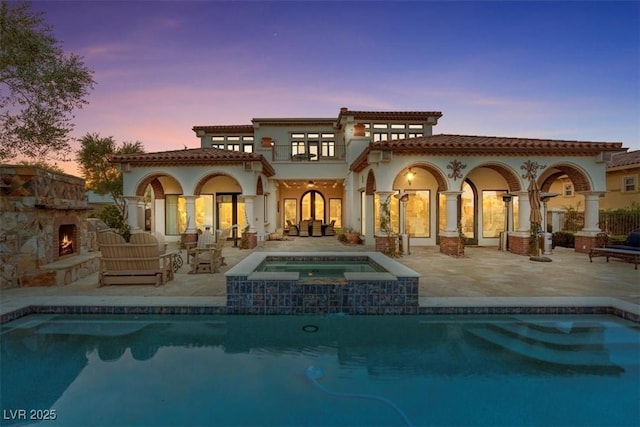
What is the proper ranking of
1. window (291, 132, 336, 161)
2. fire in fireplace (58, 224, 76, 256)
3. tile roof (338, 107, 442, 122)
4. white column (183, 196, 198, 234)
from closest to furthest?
1. fire in fireplace (58, 224, 76, 256)
2. white column (183, 196, 198, 234)
3. tile roof (338, 107, 442, 122)
4. window (291, 132, 336, 161)

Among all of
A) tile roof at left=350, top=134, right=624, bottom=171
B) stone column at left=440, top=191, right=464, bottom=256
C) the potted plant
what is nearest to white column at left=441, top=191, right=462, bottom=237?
stone column at left=440, top=191, right=464, bottom=256

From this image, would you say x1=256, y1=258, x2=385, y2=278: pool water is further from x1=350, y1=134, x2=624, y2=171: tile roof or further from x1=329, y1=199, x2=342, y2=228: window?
x1=329, y1=199, x2=342, y2=228: window

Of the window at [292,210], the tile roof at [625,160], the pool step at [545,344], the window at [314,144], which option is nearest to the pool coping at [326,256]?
the pool step at [545,344]

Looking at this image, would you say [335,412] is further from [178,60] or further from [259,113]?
[259,113]

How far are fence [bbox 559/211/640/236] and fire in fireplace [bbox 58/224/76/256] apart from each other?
65.9ft

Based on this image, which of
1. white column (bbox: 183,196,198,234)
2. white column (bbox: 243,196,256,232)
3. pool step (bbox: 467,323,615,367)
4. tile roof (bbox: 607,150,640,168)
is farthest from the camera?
tile roof (bbox: 607,150,640,168)

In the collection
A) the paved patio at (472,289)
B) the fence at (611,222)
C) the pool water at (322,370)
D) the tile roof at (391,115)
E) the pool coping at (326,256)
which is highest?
the tile roof at (391,115)

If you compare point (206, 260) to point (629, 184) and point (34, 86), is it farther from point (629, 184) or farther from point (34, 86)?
point (629, 184)

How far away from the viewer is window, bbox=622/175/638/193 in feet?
55.8

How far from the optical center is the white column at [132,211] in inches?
537

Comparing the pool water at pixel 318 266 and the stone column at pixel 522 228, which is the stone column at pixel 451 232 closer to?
the stone column at pixel 522 228

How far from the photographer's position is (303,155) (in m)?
19.6

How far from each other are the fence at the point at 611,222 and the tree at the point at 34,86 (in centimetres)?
2212

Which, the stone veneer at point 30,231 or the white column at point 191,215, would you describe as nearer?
the stone veneer at point 30,231
